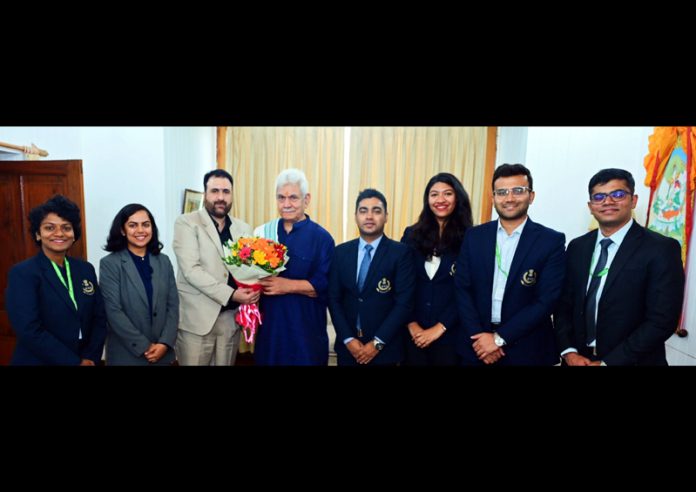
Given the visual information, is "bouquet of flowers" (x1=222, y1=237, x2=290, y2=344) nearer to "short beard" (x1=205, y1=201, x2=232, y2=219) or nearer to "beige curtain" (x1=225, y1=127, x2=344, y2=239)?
"short beard" (x1=205, y1=201, x2=232, y2=219)

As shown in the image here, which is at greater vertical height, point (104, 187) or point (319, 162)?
point (319, 162)

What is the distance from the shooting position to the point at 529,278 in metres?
1.85

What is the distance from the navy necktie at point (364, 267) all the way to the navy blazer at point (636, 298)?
1.02 meters

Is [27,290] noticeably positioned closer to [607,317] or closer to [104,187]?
[104,187]

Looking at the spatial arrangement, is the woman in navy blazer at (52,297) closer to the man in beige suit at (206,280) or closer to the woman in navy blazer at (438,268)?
the man in beige suit at (206,280)

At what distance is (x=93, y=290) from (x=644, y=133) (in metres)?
3.39

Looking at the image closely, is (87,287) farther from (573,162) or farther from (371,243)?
(573,162)

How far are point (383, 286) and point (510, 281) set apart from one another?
2.06 ft

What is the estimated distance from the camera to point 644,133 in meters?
2.47

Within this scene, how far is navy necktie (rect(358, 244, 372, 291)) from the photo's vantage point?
208 centimetres

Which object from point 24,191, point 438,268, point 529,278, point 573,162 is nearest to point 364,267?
point 438,268

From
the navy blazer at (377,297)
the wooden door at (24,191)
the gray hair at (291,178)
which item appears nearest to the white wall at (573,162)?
the navy blazer at (377,297)

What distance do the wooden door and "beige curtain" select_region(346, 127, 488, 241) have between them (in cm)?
255

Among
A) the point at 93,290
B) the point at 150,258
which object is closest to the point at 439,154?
the point at 150,258
